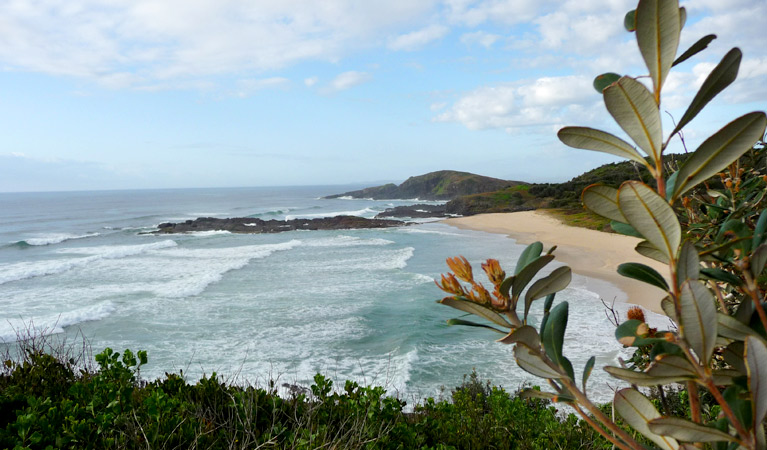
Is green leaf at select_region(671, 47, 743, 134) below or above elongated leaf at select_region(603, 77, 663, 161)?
above

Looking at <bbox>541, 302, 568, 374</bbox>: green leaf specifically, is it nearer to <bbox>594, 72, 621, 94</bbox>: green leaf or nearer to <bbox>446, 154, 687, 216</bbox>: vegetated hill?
<bbox>594, 72, 621, 94</bbox>: green leaf

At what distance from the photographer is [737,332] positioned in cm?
65

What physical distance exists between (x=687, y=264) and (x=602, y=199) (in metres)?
0.12

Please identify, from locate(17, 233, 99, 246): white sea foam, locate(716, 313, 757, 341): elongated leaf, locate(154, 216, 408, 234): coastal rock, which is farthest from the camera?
locate(154, 216, 408, 234): coastal rock

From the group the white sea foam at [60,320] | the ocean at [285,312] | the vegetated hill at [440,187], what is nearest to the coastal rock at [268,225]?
the ocean at [285,312]

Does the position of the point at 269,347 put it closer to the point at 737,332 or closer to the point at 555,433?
the point at 555,433

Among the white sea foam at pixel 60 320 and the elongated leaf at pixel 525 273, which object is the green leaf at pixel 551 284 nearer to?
the elongated leaf at pixel 525 273

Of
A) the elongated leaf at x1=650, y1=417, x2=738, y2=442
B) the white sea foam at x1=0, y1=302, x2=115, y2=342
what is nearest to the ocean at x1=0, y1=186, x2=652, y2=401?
the white sea foam at x1=0, y1=302, x2=115, y2=342

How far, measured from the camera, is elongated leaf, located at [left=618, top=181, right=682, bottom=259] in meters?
0.56

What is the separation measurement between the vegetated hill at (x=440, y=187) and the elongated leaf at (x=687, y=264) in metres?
62.4

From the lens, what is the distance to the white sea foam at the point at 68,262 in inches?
696

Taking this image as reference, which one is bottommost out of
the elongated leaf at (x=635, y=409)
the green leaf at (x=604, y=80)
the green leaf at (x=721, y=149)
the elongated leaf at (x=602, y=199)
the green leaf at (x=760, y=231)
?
the elongated leaf at (x=635, y=409)

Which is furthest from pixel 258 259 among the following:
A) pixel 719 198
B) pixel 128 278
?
pixel 719 198

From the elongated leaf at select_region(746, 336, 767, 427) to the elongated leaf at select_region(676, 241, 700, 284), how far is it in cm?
9
